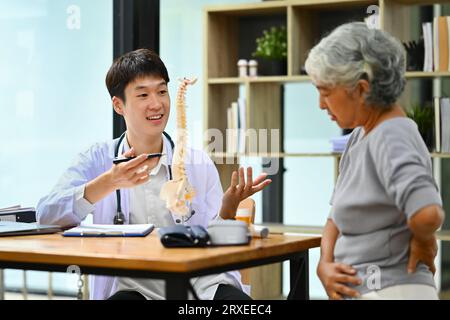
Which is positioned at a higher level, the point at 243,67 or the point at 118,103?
the point at 243,67

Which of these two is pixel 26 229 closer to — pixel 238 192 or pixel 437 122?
pixel 238 192

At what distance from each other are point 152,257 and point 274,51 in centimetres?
298

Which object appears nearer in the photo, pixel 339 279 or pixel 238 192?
pixel 339 279

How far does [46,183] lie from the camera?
4578 millimetres

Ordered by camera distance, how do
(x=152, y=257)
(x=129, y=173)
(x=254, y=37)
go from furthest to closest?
(x=254, y=37), (x=129, y=173), (x=152, y=257)

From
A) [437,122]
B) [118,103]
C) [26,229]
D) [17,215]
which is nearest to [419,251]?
[26,229]

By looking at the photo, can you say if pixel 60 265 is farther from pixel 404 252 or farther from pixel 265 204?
→ pixel 265 204

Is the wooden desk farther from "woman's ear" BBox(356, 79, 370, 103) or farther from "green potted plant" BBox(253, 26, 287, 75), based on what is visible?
"green potted plant" BBox(253, 26, 287, 75)

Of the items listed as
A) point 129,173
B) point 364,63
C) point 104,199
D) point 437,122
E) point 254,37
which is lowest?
point 104,199

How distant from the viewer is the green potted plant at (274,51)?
190 inches

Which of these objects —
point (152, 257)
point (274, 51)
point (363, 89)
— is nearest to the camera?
point (152, 257)

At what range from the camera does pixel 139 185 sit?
2.91 meters

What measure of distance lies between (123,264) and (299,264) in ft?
2.22
